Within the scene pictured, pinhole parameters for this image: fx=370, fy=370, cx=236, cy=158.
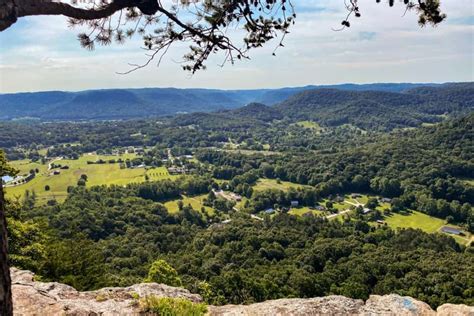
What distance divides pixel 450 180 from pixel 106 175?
95106 mm

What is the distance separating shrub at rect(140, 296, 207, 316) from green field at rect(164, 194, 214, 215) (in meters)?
76.2

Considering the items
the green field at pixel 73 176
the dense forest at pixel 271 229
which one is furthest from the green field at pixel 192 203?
the green field at pixel 73 176

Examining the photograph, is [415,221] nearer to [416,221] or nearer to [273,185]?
[416,221]

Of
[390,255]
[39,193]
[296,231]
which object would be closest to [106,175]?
[39,193]

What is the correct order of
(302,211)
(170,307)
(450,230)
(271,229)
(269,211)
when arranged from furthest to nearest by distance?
(302,211), (269,211), (450,230), (271,229), (170,307)

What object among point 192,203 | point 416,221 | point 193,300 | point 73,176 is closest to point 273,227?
point 192,203

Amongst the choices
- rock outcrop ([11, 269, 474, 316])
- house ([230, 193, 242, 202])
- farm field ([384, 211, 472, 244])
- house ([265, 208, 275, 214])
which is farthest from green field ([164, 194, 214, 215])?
rock outcrop ([11, 269, 474, 316])

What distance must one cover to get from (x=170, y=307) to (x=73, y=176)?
11508cm

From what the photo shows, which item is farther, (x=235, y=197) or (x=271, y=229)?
(x=235, y=197)

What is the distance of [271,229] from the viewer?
60.5 metres

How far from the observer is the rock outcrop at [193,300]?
247 inches

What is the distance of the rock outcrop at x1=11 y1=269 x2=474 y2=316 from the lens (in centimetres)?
627

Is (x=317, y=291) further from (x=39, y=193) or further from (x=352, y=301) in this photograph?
(x=39, y=193)

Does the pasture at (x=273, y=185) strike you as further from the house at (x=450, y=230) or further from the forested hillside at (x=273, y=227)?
the house at (x=450, y=230)
